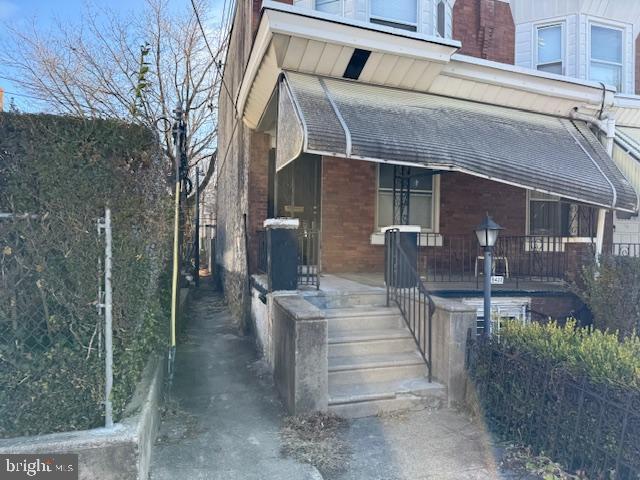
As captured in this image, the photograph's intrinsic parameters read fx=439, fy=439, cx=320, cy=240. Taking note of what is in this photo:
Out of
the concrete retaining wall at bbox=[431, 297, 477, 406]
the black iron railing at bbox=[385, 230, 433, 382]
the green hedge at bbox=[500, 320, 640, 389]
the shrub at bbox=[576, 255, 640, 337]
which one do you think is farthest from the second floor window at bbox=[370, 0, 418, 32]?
the green hedge at bbox=[500, 320, 640, 389]

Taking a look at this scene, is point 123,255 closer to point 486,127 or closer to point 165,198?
point 165,198

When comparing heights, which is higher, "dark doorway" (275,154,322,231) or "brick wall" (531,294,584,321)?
"dark doorway" (275,154,322,231)

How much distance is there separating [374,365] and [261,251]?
11.2 ft

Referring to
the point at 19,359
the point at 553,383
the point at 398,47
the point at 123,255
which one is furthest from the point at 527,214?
the point at 19,359

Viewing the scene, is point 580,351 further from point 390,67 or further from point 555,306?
point 390,67

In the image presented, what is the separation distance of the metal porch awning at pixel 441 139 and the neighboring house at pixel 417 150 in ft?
0.09

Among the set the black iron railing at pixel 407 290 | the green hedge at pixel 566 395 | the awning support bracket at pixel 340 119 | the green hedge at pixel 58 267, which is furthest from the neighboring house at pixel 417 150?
the green hedge at pixel 58 267

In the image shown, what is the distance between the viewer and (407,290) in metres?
5.85

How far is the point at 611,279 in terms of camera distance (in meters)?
6.45

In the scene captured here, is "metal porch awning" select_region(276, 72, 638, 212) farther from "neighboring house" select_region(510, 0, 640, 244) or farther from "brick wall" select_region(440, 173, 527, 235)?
"neighboring house" select_region(510, 0, 640, 244)

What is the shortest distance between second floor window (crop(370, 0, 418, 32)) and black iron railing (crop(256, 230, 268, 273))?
13.6 ft

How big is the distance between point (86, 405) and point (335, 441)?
2.11 meters

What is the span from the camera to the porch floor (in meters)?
6.28

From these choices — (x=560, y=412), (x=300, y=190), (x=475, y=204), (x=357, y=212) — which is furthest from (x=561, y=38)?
(x=560, y=412)
